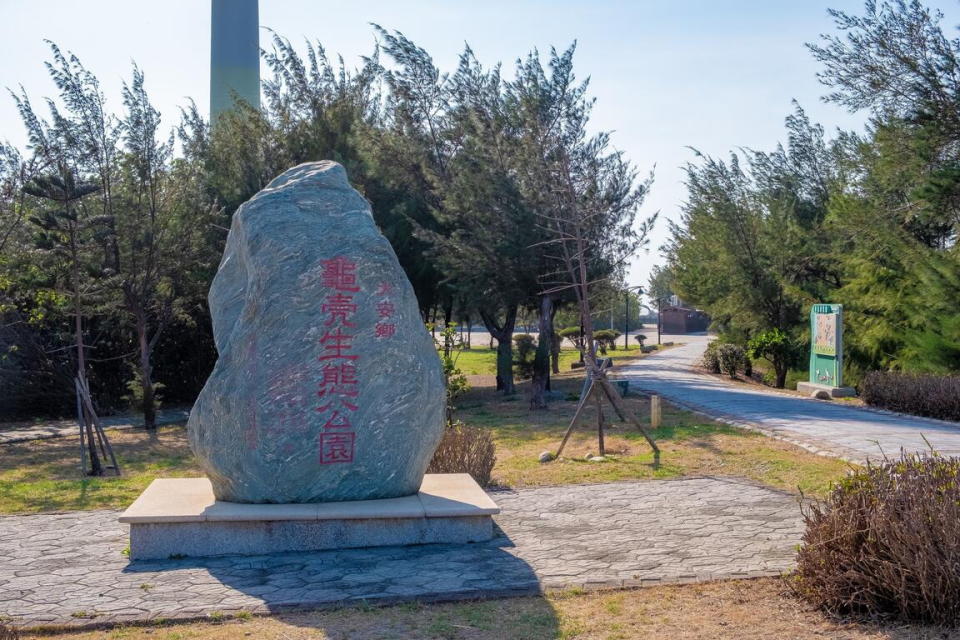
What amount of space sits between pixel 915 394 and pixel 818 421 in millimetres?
2480

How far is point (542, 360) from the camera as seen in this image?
1733 centimetres

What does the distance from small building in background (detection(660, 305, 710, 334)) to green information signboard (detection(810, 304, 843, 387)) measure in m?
52.0

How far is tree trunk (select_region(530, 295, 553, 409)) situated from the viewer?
1738 centimetres

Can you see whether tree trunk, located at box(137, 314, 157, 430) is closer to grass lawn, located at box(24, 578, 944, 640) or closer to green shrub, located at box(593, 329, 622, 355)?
grass lawn, located at box(24, 578, 944, 640)

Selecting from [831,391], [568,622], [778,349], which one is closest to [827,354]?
[831,391]

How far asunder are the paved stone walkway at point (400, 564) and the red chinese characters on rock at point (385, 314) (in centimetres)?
173

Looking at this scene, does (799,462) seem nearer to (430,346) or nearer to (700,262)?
(430,346)

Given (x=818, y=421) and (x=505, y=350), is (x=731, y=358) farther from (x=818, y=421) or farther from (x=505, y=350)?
(x=818, y=421)

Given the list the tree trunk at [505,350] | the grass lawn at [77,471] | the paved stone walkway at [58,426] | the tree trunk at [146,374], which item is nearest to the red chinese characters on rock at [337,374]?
the grass lawn at [77,471]

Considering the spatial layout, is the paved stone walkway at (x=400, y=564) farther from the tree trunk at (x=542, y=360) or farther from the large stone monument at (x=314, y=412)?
the tree trunk at (x=542, y=360)

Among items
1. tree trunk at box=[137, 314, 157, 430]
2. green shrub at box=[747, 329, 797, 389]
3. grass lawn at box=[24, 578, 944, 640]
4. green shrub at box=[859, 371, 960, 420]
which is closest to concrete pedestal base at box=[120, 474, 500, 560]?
grass lawn at box=[24, 578, 944, 640]

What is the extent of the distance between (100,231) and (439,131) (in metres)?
7.97

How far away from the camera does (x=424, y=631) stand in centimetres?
482

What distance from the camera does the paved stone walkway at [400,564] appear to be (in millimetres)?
5379
